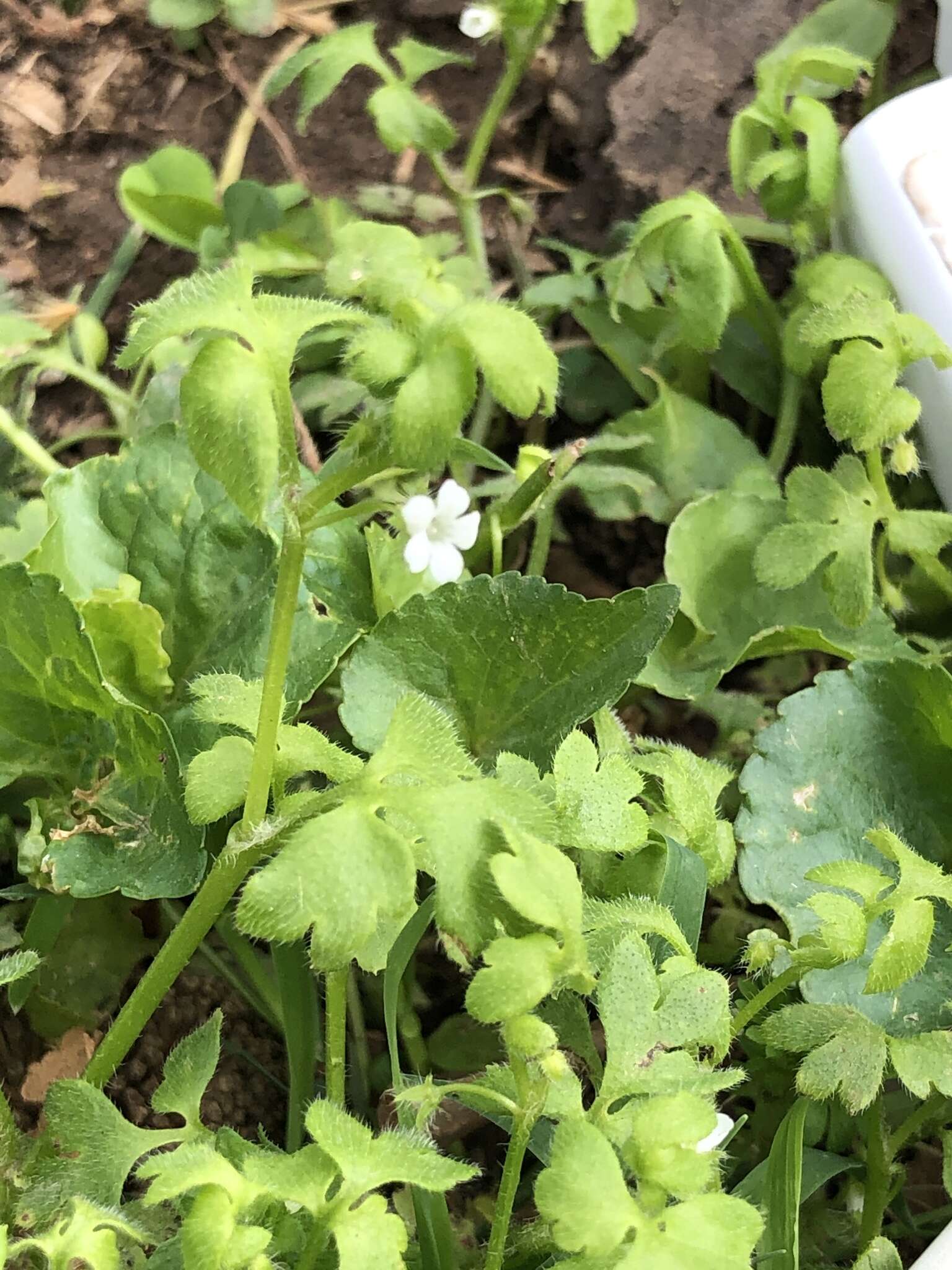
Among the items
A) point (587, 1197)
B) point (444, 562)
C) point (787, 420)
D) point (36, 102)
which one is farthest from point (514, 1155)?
point (36, 102)

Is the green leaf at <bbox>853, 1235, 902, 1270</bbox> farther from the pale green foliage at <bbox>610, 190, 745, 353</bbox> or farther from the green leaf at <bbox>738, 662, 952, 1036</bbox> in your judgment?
the pale green foliage at <bbox>610, 190, 745, 353</bbox>

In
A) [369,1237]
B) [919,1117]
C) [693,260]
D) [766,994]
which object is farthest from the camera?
[693,260]

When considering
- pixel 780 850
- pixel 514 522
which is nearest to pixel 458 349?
pixel 514 522

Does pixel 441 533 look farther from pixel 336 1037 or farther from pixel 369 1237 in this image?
pixel 369 1237

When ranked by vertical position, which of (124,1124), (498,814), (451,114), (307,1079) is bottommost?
(307,1079)

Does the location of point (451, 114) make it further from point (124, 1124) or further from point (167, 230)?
point (124, 1124)

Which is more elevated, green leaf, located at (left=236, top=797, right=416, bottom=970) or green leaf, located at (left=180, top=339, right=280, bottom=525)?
green leaf, located at (left=180, top=339, right=280, bottom=525)

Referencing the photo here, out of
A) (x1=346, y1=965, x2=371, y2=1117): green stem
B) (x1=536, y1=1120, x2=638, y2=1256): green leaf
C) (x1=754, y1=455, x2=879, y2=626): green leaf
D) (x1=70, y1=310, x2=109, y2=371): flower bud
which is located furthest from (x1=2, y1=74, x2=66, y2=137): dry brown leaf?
(x1=536, y1=1120, x2=638, y2=1256): green leaf
